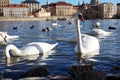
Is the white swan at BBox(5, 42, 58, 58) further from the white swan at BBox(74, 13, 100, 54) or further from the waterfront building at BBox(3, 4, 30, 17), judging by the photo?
the waterfront building at BBox(3, 4, 30, 17)

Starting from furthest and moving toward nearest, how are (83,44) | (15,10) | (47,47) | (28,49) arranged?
(15,10) → (47,47) → (83,44) → (28,49)

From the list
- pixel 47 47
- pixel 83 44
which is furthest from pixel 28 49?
pixel 83 44

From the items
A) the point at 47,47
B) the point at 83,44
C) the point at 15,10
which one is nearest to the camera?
the point at 83,44

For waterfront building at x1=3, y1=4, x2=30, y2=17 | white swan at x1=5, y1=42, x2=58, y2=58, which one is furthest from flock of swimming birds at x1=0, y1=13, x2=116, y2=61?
waterfront building at x1=3, y1=4, x2=30, y2=17

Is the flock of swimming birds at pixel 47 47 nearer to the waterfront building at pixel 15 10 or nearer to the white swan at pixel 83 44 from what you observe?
the white swan at pixel 83 44

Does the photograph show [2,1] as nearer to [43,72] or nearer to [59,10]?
[59,10]

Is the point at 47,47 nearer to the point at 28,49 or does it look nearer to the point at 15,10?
the point at 28,49

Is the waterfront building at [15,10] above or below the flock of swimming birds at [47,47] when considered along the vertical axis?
below

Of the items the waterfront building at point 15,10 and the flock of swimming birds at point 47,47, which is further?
the waterfront building at point 15,10

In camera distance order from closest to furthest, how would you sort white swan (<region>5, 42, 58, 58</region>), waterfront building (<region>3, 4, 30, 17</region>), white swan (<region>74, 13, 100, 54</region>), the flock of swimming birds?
white swan (<region>5, 42, 58, 58</region>)
the flock of swimming birds
white swan (<region>74, 13, 100, 54</region>)
waterfront building (<region>3, 4, 30, 17</region>)

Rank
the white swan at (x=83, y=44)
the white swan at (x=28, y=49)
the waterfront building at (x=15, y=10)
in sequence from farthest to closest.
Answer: the waterfront building at (x=15, y=10), the white swan at (x=83, y=44), the white swan at (x=28, y=49)

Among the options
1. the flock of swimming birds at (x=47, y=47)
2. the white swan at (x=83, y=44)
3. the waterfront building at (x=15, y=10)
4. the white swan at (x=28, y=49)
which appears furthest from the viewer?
the waterfront building at (x=15, y=10)

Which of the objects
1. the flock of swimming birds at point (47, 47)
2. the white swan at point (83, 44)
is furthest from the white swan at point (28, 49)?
the white swan at point (83, 44)

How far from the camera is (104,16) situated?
195750 mm
